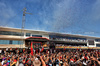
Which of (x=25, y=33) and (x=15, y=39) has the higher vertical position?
(x=25, y=33)

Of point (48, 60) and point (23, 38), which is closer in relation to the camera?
point (48, 60)

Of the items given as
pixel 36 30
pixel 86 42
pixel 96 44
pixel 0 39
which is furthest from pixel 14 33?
pixel 96 44

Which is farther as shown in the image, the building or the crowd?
the building

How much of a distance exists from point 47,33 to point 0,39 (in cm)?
1268

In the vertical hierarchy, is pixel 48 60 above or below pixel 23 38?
above

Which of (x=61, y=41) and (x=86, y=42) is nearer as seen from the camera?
(x=61, y=41)

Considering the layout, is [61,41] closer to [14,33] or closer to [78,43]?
[78,43]

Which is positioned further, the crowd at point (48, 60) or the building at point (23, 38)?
the building at point (23, 38)

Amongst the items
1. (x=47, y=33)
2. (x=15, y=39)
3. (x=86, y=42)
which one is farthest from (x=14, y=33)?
(x=86, y=42)

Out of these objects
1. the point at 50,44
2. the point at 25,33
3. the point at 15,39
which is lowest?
the point at 50,44

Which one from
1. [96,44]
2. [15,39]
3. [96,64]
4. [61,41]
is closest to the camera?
[96,64]

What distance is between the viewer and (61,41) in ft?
97.8

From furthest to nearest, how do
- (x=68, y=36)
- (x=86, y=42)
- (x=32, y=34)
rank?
(x=86, y=42) → (x=68, y=36) → (x=32, y=34)

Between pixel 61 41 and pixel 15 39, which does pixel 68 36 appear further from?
pixel 15 39
